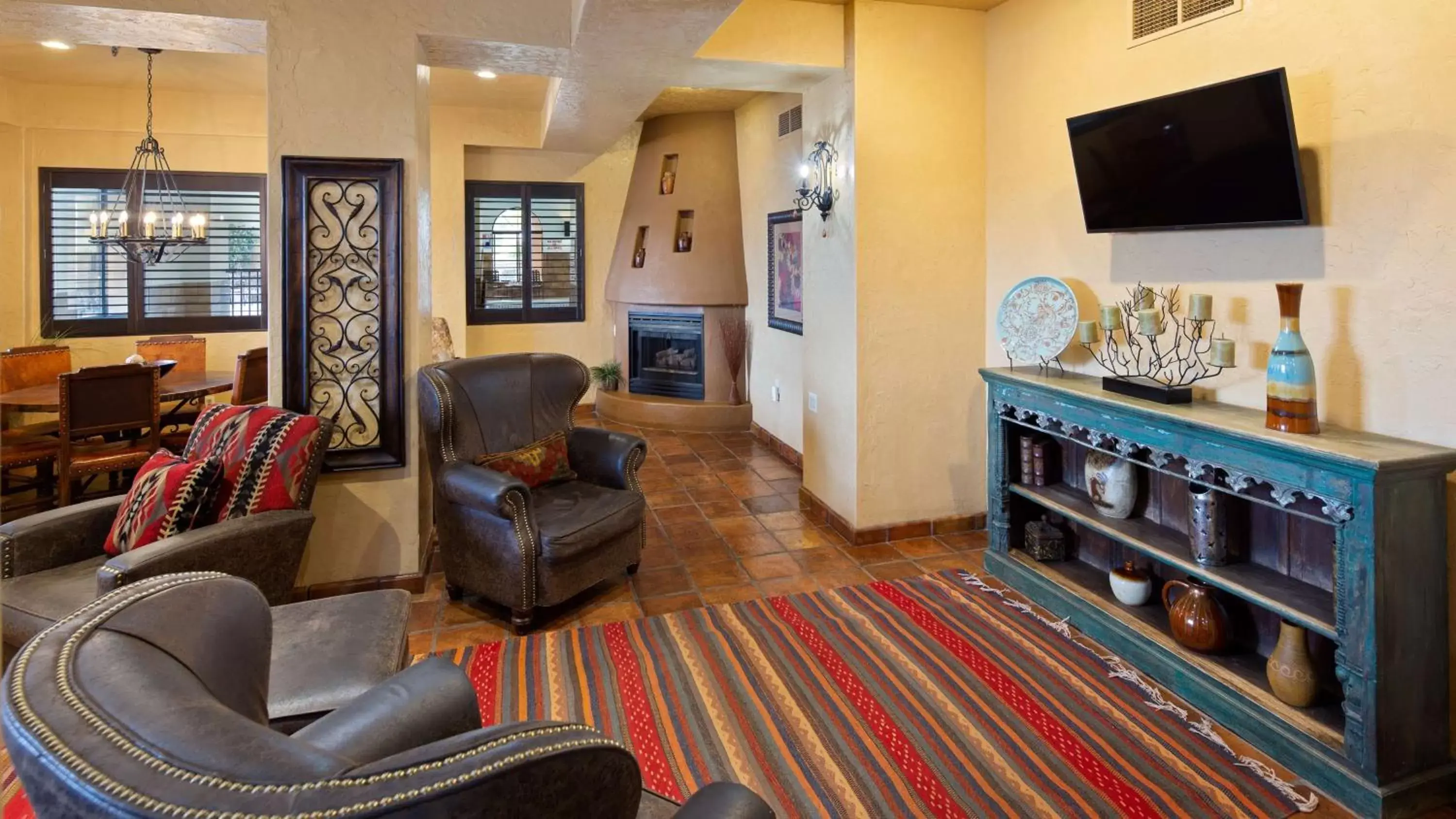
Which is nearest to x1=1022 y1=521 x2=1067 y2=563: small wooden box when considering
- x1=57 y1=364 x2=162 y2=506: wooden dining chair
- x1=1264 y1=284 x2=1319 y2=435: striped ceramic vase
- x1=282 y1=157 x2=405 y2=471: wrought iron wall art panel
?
x1=1264 y1=284 x2=1319 y2=435: striped ceramic vase

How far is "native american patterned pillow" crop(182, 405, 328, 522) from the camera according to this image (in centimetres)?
283

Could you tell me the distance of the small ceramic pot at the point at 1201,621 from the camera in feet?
8.61

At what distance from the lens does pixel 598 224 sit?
807 cm

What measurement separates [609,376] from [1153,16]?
5742mm

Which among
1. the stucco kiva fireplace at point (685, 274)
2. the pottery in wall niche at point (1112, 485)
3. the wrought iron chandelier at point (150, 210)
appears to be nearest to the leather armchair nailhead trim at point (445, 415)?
the pottery in wall niche at point (1112, 485)

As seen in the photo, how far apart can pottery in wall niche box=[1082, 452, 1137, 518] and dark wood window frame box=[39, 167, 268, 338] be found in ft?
19.8

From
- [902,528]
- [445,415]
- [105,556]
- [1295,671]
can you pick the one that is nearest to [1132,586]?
[1295,671]

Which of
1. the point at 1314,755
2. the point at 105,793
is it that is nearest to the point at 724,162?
the point at 1314,755

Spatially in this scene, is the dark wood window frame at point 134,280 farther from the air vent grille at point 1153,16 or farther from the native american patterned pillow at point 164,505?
the air vent grille at point 1153,16

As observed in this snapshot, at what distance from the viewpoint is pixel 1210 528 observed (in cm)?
262

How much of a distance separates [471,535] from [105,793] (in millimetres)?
2562

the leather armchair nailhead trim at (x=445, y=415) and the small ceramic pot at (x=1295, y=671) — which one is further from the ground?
the leather armchair nailhead trim at (x=445, y=415)

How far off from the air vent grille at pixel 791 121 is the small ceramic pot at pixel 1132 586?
3.67 m

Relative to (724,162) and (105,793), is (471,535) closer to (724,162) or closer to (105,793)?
(105,793)
